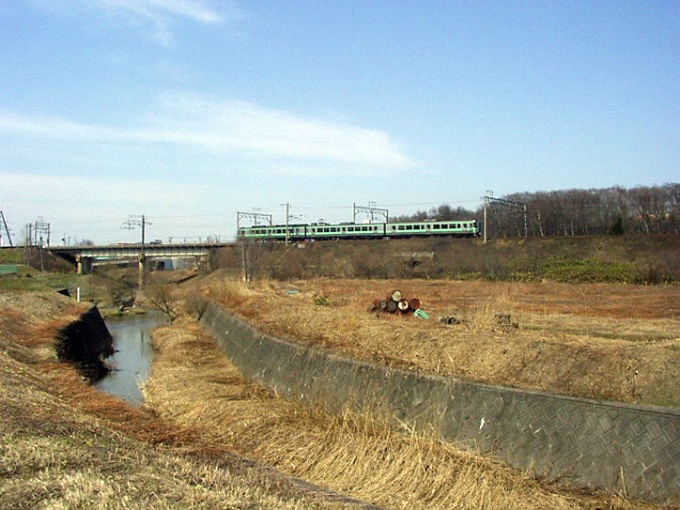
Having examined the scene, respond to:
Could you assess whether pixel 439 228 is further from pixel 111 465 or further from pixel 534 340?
pixel 111 465

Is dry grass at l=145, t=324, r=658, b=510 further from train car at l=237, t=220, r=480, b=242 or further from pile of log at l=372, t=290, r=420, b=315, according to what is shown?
train car at l=237, t=220, r=480, b=242

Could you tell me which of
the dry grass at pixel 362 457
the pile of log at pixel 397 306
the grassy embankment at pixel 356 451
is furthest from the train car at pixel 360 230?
the dry grass at pixel 362 457

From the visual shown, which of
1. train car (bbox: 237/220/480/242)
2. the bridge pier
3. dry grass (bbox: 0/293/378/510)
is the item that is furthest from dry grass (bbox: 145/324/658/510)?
the bridge pier

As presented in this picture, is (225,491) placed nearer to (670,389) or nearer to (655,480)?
(655,480)

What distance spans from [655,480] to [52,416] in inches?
348

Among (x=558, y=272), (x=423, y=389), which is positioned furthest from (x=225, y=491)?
(x=558, y=272)

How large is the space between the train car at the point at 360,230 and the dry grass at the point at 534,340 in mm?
46310

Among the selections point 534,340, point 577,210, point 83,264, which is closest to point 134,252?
point 83,264

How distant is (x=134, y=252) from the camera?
88.9 meters

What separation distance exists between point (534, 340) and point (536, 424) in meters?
3.49

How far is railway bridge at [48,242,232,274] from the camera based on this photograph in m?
Answer: 87.2

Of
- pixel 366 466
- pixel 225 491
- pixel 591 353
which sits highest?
pixel 591 353

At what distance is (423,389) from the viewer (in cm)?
1249

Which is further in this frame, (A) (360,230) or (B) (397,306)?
(A) (360,230)
